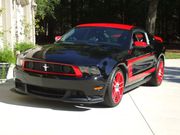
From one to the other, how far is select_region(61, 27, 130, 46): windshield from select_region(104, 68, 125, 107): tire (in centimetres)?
87

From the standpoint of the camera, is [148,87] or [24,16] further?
[24,16]

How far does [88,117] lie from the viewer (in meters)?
5.91

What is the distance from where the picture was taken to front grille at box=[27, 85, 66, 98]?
6200 millimetres

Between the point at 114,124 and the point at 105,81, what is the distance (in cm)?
92

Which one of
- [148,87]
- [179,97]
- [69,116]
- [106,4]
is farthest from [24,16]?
[106,4]

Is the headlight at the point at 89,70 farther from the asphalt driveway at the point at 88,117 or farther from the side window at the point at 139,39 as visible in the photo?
the side window at the point at 139,39

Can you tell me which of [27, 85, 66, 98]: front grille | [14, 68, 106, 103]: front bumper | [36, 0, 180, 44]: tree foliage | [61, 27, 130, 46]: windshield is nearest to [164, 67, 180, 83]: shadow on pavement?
[61, 27, 130, 46]: windshield

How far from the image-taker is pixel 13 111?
19.9 feet

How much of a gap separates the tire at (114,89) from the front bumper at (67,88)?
A: 179mm

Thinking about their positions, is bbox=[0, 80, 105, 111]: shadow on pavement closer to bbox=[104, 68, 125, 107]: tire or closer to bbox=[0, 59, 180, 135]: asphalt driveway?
bbox=[0, 59, 180, 135]: asphalt driveway

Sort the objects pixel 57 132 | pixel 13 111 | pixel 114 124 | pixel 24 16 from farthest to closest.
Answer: pixel 24 16, pixel 13 111, pixel 114 124, pixel 57 132

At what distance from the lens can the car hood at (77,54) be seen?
244 inches

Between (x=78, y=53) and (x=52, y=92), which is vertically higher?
(x=78, y=53)

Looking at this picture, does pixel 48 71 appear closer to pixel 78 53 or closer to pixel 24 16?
pixel 78 53
